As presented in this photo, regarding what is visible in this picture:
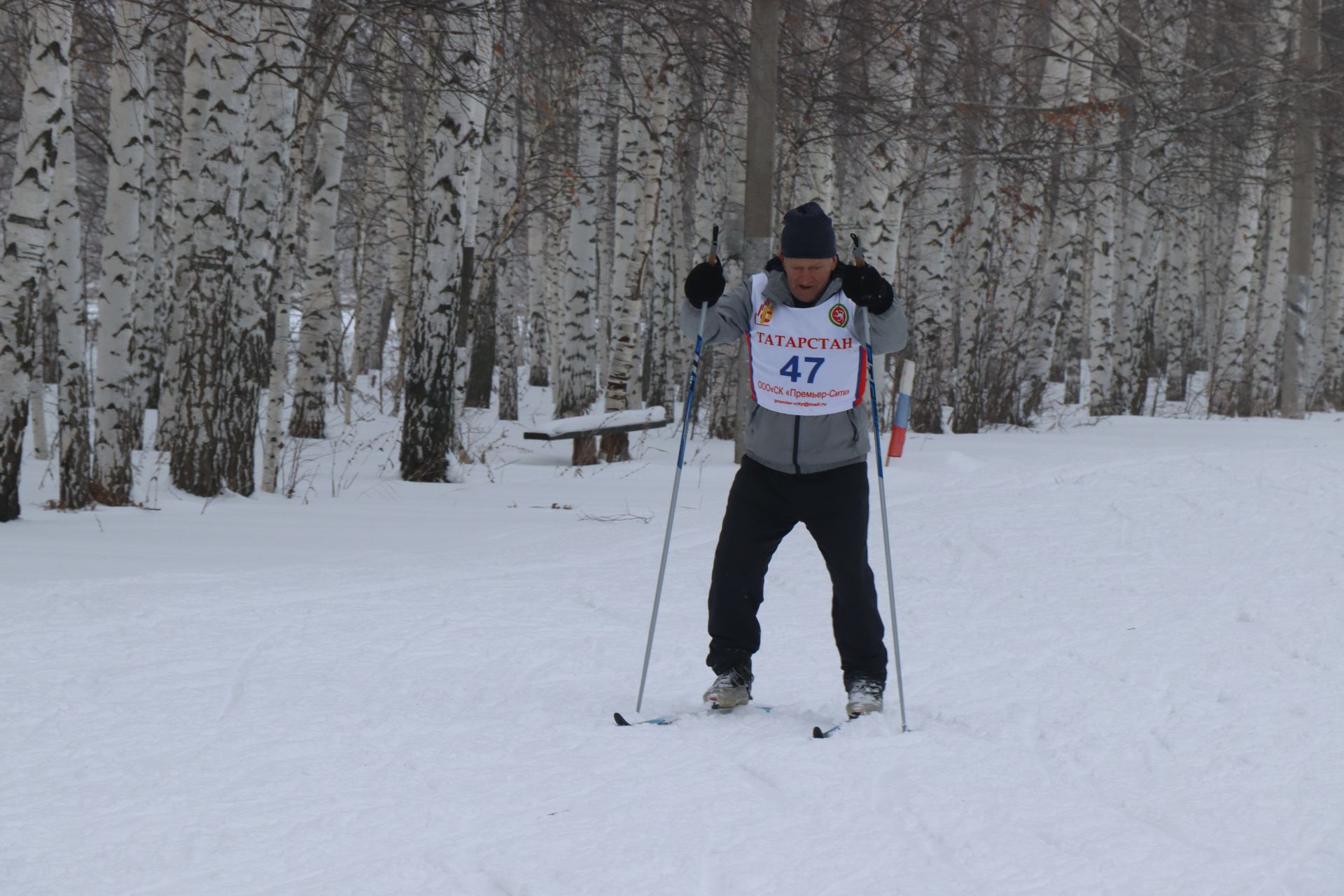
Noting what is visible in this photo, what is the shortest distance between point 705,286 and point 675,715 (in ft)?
5.25

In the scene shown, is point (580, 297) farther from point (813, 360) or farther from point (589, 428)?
point (813, 360)

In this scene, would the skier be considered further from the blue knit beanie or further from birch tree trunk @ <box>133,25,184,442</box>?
birch tree trunk @ <box>133,25,184,442</box>

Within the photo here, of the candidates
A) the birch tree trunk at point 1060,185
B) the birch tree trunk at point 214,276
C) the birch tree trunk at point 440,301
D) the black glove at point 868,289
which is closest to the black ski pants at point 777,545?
the black glove at point 868,289

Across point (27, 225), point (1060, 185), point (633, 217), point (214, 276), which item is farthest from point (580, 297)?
point (27, 225)

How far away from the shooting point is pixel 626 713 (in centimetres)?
476

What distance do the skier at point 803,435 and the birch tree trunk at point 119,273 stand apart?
16.7 feet

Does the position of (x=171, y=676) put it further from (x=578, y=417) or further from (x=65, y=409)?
(x=578, y=417)

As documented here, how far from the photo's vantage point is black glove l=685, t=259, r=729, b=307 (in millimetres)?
4664

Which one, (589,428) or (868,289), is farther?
(589,428)

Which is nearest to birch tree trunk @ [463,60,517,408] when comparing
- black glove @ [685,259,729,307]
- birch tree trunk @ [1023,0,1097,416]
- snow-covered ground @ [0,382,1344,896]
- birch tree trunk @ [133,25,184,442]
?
birch tree trunk @ [133,25,184,442]

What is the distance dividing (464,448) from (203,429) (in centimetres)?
422

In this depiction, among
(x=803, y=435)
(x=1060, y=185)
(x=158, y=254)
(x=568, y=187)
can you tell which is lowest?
(x=803, y=435)

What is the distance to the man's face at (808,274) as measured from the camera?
455 cm

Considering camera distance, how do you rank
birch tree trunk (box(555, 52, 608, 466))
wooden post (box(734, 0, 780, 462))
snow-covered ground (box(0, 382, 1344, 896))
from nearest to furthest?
snow-covered ground (box(0, 382, 1344, 896))
wooden post (box(734, 0, 780, 462))
birch tree trunk (box(555, 52, 608, 466))
